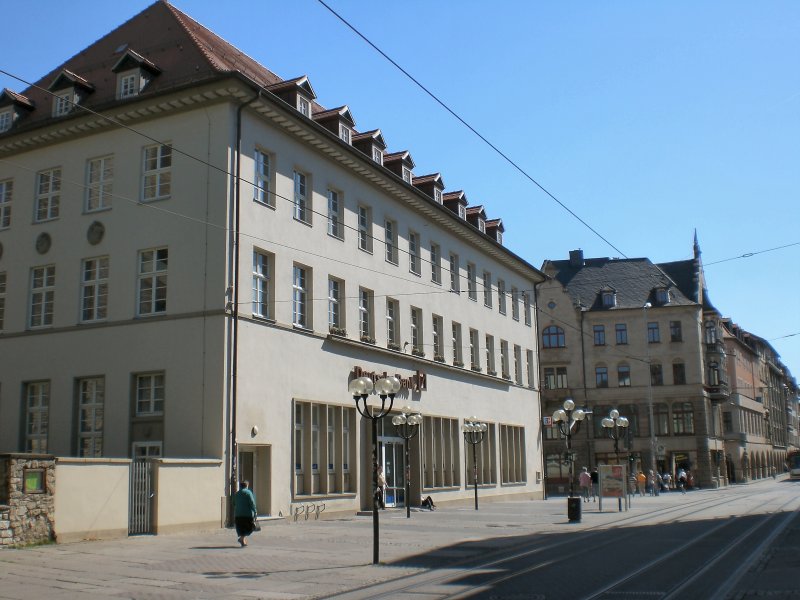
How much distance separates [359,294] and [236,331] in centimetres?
831

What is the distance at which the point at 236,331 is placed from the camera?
961 inches

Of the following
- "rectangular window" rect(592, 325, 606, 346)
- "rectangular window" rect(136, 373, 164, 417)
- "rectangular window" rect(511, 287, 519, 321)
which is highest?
"rectangular window" rect(592, 325, 606, 346)

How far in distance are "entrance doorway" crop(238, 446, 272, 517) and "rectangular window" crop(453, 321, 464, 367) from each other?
16.1m

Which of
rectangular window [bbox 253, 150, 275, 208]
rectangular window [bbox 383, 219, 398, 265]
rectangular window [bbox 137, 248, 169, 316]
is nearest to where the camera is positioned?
rectangular window [bbox 137, 248, 169, 316]

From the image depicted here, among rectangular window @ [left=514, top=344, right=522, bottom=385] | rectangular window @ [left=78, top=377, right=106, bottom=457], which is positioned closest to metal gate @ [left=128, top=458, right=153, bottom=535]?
rectangular window @ [left=78, top=377, right=106, bottom=457]

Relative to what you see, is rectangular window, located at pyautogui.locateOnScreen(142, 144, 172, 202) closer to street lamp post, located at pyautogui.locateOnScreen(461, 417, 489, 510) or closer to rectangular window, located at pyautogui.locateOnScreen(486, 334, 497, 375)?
street lamp post, located at pyautogui.locateOnScreen(461, 417, 489, 510)

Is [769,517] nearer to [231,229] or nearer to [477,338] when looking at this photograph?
[477,338]

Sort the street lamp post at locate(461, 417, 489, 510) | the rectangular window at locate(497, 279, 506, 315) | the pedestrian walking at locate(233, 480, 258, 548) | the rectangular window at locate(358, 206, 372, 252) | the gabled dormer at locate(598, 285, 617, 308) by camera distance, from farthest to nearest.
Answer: the gabled dormer at locate(598, 285, 617, 308) < the rectangular window at locate(497, 279, 506, 315) < the street lamp post at locate(461, 417, 489, 510) < the rectangular window at locate(358, 206, 372, 252) < the pedestrian walking at locate(233, 480, 258, 548)

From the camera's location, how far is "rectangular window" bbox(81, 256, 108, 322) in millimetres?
26750

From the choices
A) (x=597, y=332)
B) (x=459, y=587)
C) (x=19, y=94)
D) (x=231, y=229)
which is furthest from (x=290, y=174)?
(x=597, y=332)

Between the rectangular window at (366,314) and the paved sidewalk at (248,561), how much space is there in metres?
8.39

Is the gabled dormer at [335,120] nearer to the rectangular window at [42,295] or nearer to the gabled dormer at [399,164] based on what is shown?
the gabled dormer at [399,164]

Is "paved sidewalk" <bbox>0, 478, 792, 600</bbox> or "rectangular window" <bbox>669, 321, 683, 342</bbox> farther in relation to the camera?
"rectangular window" <bbox>669, 321, 683, 342</bbox>

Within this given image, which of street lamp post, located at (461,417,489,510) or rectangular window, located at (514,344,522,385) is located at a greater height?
rectangular window, located at (514,344,522,385)
